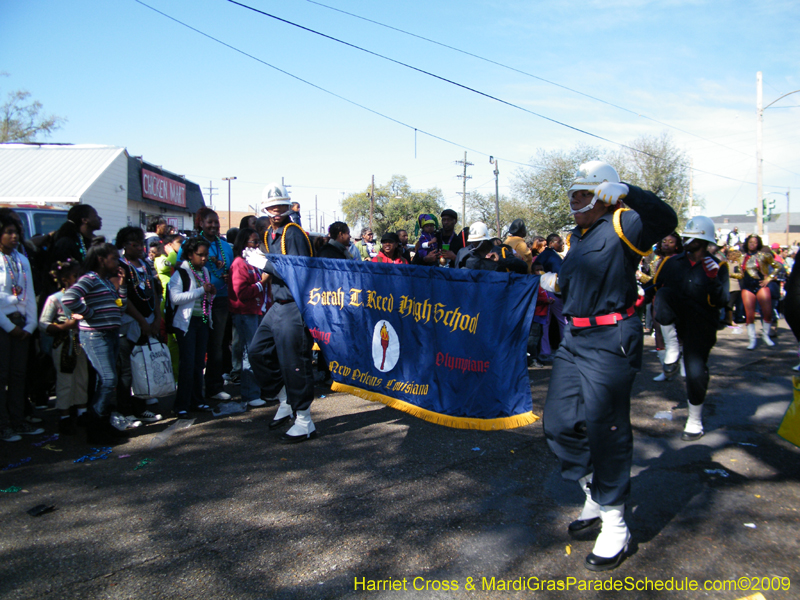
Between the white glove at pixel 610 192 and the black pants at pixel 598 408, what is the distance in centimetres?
69

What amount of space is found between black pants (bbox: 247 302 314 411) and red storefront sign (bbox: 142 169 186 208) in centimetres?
2409

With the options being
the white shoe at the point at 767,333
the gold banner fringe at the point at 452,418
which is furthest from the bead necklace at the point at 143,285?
the white shoe at the point at 767,333

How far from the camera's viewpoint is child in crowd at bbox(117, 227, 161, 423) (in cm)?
541

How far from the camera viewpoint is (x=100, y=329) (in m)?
4.94

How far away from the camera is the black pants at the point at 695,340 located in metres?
4.92

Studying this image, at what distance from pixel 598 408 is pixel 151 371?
4166 mm

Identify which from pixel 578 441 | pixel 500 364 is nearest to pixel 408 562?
pixel 578 441

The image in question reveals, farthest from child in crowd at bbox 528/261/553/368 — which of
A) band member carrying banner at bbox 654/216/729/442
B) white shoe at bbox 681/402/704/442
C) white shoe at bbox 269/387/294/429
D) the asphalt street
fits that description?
white shoe at bbox 269/387/294/429

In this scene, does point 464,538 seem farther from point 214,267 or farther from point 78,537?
point 214,267

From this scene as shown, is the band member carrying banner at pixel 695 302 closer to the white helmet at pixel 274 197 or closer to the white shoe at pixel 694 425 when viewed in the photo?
the white shoe at pixel 694 425

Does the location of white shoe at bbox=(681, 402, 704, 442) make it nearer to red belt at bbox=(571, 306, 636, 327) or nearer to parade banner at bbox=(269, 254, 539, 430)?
parade banner at bbox=(269, 254, 539, 430)

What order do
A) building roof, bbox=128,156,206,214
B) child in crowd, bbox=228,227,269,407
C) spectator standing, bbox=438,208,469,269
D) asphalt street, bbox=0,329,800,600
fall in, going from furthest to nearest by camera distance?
building roof, bbox=128,156,206,214 < spectator standing, bbox=438,208,469,269 < child in crowd, bbox=228,227,269,407 < asphalt street, bbox=0,329,800,600

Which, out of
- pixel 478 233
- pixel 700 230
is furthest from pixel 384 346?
pixel 700 230

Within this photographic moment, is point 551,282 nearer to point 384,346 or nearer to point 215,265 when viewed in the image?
point 384,346
